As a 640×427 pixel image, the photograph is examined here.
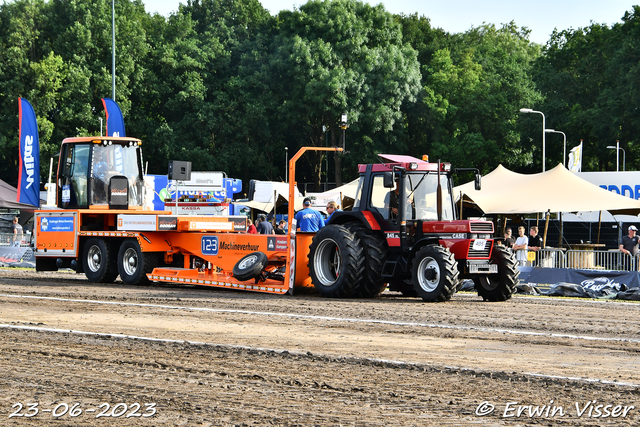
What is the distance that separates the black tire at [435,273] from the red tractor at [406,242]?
17 mm

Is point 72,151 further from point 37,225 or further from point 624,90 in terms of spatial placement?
point 624,90

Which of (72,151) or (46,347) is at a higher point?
(72,151)

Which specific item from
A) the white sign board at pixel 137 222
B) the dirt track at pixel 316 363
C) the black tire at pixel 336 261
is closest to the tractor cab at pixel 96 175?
the white sign board at pixel 137 222

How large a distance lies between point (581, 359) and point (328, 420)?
375 cm

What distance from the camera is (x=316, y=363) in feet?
26.6

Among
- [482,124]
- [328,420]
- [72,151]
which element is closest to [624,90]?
[482,124]

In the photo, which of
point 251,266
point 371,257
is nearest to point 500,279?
point 371,257

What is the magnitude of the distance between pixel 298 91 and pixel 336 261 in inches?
1470

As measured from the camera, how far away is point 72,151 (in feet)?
64.3

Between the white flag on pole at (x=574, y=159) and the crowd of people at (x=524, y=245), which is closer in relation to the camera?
the crowd of people at (x=524, y=245)

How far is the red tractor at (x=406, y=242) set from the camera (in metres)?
14.3

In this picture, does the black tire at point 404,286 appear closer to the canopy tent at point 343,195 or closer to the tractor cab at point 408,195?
the tractor cab at point 408,195

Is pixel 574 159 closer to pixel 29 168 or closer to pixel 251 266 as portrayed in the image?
pixel 29 168

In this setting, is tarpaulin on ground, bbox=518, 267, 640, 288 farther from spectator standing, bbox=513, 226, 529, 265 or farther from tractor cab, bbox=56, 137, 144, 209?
tractor cab, bbox=56, 137, 144, 209
